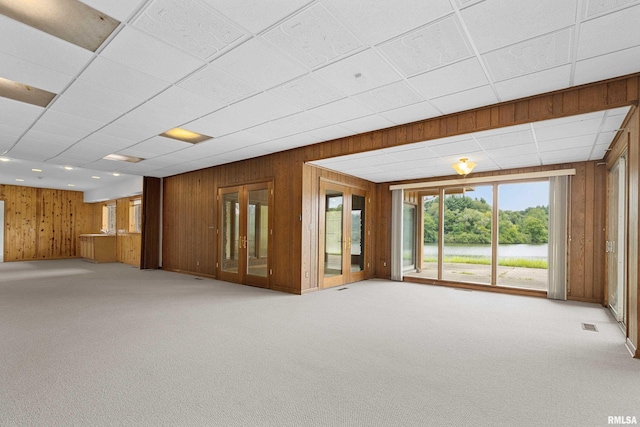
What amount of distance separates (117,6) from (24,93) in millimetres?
2535

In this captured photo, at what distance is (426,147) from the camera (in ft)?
16.9

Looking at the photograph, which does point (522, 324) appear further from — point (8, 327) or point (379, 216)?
point (8, 327)

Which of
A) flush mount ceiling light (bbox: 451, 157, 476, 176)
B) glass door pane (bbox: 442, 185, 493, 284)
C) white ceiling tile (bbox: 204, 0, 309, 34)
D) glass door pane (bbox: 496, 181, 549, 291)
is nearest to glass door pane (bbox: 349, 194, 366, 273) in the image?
glass door pane (bbox: 442, 185, 493, 284)

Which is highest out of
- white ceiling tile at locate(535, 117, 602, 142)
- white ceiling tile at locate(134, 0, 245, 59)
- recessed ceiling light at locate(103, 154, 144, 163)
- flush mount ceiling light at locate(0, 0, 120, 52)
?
flush mount ceiling light at locate(0, 0, 120, 52)

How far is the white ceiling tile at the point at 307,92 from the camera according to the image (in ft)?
10.8

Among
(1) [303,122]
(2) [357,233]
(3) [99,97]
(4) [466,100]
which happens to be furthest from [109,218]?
(4) [466,100]

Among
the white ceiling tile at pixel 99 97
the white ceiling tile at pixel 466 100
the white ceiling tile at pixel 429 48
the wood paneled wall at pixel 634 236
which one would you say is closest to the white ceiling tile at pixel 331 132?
the white ceiling tile at pixel 466 100

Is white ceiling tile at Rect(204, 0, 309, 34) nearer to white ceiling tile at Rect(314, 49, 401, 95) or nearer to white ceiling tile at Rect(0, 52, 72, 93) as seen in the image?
white ceiling tile at Rect(314, 49, 401, 95)

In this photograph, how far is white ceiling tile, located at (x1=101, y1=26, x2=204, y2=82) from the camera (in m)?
2.56

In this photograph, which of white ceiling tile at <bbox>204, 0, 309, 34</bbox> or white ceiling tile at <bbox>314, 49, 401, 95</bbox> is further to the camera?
white ceiling tile at <bbox>314, 49, 401, 95</bbox>

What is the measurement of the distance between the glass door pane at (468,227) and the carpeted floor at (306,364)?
6.96 ft

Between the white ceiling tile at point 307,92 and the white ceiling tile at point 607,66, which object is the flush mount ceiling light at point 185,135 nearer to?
the white ceiling tile at point 307,92

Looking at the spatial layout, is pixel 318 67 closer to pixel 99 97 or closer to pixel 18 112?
pixel 99 97

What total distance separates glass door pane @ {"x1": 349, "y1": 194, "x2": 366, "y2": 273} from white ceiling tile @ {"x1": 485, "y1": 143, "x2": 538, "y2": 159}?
3.10 meters
